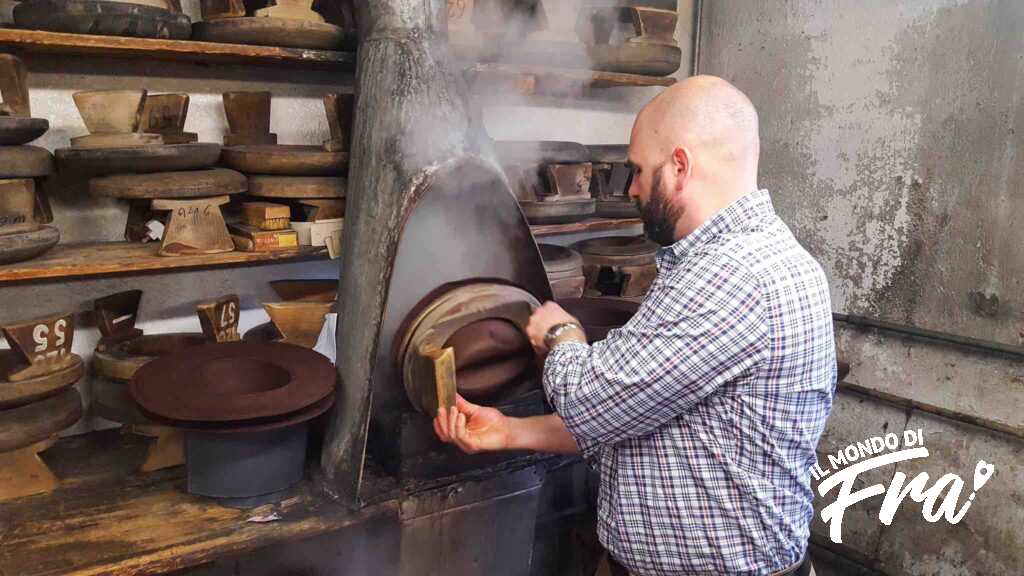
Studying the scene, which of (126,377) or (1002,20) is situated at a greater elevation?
(1002,20)

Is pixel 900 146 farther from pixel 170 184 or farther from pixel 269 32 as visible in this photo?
pixel 170 184

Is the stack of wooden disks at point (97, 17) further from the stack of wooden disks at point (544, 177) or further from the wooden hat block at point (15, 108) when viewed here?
the stack of wooden disks at point (544, 177)

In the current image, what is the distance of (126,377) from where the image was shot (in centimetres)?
256

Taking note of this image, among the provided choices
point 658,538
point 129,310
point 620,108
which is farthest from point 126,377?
point 620,108

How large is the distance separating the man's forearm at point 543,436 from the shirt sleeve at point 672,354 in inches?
11.9

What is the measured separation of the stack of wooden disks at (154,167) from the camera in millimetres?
2453

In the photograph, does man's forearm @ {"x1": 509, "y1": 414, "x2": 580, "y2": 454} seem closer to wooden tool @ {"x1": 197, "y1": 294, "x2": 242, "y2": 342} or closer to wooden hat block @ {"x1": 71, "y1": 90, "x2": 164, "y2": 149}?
wooden tool @ {"x1": 197, "y1": 294, "x2": 242, "y2": 342}

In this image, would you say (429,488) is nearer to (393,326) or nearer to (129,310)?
(393,326)

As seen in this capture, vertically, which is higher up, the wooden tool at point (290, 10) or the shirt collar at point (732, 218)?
the wooden tool at point (290, 10)

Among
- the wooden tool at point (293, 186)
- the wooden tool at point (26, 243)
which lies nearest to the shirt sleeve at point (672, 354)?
the wooden tool at point (293, 186)

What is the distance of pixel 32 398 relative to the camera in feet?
7.72

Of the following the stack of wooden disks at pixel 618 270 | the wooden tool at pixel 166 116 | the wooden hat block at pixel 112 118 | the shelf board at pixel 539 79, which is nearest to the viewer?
the wooden hat block at pixel 112 118

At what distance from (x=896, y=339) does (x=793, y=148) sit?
1.14 m

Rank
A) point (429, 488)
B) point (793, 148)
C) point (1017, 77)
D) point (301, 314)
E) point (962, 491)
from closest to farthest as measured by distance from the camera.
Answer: point (429, 488)
point (301, 314)
point (1017, 77)
point (962, 491)
point (793, 148)
